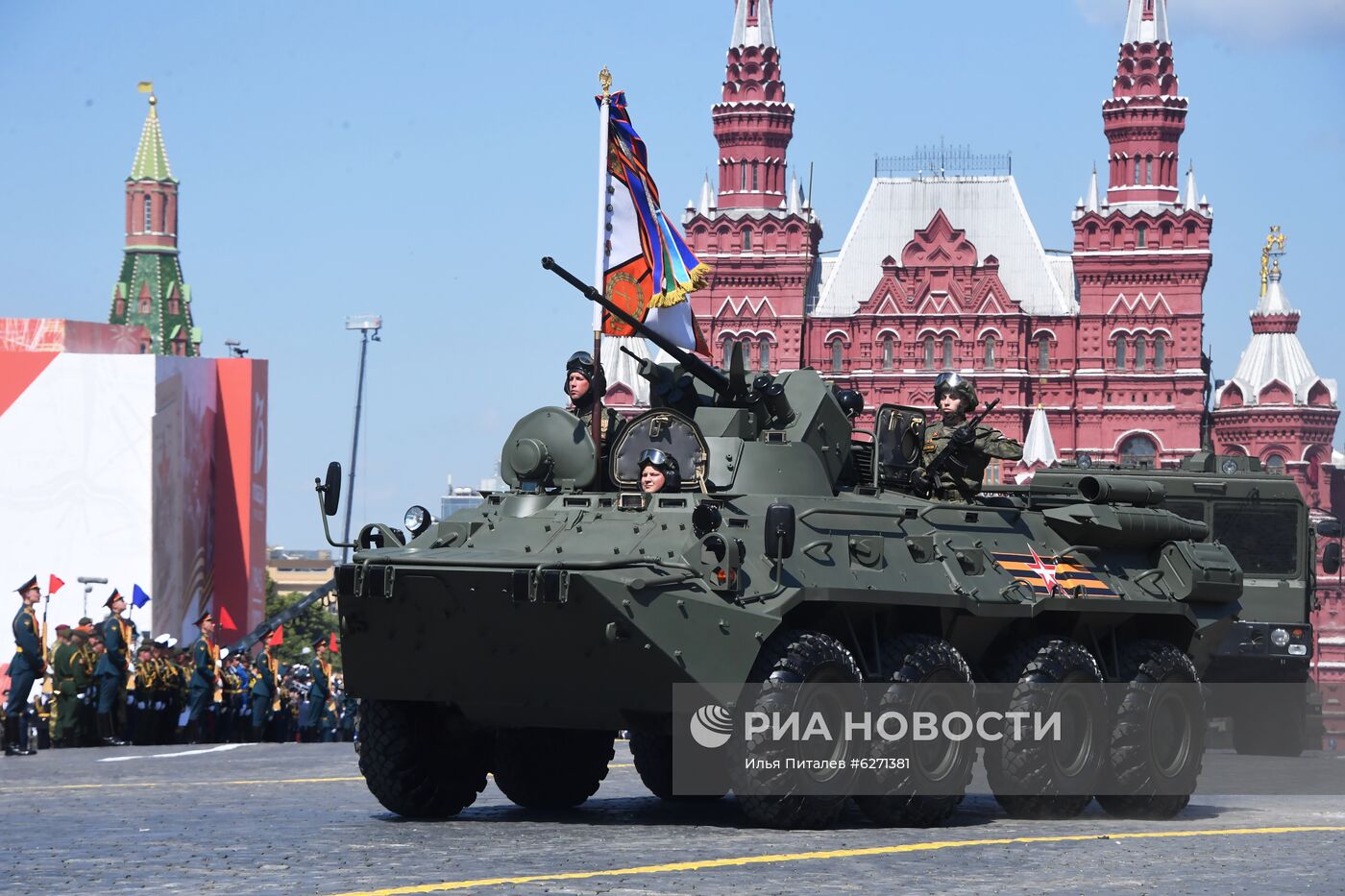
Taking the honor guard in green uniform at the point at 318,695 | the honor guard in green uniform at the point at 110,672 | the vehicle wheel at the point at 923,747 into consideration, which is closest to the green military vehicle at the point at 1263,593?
the honor guard in green uniform at the point at 110,672

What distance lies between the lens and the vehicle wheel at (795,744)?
45.1 ft

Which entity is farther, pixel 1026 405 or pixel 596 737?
pixel 1026 405

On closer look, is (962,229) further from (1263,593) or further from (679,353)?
(679,353)

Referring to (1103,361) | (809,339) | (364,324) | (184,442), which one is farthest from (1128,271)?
(184,442)

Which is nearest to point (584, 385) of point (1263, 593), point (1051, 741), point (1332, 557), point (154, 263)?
point (1051, 741)

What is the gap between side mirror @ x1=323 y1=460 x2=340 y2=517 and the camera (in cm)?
1476

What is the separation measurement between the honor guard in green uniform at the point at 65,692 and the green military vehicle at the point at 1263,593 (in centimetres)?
1163

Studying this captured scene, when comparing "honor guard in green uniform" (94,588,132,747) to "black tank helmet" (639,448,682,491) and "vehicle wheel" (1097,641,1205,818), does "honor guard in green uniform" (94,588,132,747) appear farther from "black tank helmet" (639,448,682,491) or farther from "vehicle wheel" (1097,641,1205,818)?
"vehicle wheel" (1097,641,1205,818)

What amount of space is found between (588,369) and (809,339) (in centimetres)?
8370

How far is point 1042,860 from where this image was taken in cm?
1264

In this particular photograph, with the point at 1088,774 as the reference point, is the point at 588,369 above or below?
above

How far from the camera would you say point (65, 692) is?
2788 cm

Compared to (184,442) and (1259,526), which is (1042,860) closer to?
(1259,526)

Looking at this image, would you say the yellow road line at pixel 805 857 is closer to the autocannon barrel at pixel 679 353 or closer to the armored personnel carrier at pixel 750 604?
the armored personnel carrier at pixel 750 604
